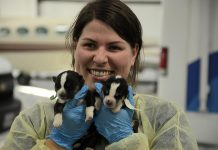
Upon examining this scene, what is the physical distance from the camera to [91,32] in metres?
1.12

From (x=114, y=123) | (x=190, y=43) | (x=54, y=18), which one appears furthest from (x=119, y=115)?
(x=54, y=18)

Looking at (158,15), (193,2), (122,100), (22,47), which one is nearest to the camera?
(122,100)

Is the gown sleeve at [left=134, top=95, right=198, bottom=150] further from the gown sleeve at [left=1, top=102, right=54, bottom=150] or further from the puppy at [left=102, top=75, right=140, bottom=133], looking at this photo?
the gown sleeve at [left=1, top=102, right=54, bottom=150]

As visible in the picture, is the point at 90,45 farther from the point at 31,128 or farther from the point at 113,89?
the point at 31,128

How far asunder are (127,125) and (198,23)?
2.17 metres

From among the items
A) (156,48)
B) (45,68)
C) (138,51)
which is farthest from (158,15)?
(138,51)

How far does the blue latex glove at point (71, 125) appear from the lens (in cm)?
102

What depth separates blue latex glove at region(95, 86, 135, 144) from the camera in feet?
3.41

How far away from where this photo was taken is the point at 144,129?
1138mm

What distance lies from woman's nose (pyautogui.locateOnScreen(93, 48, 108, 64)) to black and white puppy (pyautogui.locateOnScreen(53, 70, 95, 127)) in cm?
7

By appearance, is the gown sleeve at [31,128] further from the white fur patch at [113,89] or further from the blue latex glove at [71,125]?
the white fur patch at [113,89]

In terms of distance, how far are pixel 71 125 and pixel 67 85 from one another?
4.8 inches

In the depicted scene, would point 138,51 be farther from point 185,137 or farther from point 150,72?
point 150,72

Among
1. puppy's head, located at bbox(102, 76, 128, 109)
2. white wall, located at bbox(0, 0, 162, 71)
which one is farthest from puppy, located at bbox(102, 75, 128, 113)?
white wall, located at bbox(0, 0, 162, 71)
